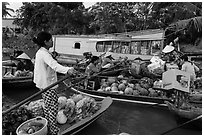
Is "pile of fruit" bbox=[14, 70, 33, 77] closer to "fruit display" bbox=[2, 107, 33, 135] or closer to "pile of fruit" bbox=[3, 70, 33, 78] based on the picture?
"pile of fruit" bbox=[3, 70, 33, 78]

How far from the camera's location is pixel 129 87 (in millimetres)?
6207

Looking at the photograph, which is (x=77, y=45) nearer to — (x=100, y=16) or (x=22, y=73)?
(x=100, y=16)

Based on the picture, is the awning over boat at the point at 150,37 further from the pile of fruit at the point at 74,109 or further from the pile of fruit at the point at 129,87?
the pile of fruit at the point at 74,109

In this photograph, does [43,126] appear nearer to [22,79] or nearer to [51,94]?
[51,94]

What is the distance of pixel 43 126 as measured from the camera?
3.19m

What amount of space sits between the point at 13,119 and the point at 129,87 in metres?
3.33

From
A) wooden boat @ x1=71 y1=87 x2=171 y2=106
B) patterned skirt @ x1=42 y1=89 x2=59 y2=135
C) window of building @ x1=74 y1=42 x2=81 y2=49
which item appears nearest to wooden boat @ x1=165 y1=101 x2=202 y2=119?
wooden boat @ x1=71 y1=87 x2=171 y2=106

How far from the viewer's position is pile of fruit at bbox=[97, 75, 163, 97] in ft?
19.4

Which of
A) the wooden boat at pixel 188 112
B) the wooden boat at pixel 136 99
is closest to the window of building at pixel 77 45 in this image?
the wooden boat at pixel 136 99

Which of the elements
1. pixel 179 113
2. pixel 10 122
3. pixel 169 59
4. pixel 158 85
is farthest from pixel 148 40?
pixel 10 122

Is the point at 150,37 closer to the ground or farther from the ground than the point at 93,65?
farther from the ground

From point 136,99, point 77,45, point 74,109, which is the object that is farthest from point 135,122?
point 77,45

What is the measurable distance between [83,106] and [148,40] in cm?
591

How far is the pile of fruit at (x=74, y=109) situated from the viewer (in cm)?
384
